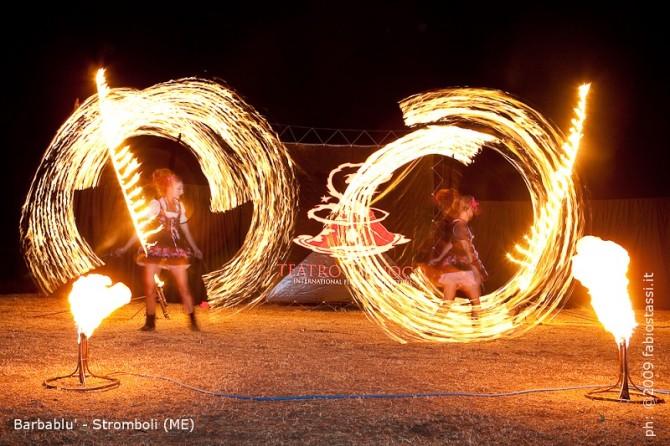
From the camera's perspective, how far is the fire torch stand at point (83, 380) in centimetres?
539

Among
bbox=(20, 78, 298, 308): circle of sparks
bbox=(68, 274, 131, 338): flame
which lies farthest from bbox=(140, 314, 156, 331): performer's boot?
bbox=(68, 274, 131, 338): flame

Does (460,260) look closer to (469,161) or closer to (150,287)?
(469,161)

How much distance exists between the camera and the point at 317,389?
5574 millimetres

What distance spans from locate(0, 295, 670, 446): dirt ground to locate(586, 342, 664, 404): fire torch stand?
2.0 inches

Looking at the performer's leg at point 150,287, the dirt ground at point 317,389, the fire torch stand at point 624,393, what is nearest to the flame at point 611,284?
the fire torch stand at point 624,393

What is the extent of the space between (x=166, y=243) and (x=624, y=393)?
5417mm

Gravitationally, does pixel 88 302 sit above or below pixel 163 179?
below

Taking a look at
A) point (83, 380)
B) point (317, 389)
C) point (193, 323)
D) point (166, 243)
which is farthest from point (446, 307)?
point (83, 380)

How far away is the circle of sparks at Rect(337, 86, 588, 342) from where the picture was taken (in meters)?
9.28

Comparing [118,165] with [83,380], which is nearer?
[83,380]

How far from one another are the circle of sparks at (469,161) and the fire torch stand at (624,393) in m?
2.75

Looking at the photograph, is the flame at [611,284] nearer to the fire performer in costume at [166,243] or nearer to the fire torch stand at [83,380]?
the fire torch stand at [83,380]

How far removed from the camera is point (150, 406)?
4.91 meters

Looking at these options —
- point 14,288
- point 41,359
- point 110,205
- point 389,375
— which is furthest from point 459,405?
point 14,288
